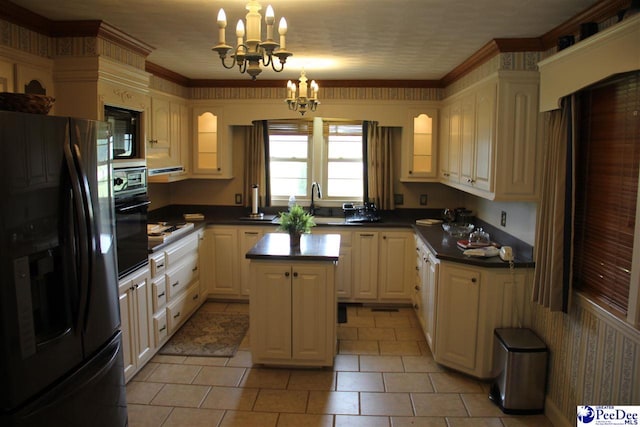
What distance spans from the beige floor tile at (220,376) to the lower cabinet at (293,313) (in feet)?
0.59

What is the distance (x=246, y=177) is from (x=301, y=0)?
3.41m

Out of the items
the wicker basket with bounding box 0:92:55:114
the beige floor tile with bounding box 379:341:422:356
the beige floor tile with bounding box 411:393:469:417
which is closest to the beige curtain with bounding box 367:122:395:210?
the beige floor tile with bounding box 379:341:422:356

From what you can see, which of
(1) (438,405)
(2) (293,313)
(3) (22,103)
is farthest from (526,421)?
(3) (22,103)

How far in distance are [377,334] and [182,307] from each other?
6.16 ft

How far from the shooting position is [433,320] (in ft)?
13.0

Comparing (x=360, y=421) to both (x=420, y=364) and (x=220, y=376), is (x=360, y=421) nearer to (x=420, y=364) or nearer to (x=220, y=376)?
(x=420, y=364)

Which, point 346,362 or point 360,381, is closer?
point 360,381

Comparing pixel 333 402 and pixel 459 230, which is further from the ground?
pixel 459 230

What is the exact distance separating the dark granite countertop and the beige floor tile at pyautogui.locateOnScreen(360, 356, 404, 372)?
94cm

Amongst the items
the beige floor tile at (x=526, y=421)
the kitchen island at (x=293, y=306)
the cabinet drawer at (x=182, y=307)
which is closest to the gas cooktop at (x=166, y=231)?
the cabinet drawer at (x=182, y=307)

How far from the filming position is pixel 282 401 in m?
3.36

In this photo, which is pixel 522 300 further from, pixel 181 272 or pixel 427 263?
pixel 181 272

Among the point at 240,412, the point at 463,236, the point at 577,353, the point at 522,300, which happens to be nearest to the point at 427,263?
the point at 463,236

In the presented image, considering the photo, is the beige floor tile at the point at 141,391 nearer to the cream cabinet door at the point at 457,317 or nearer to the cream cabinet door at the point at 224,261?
the cream cabinet door at the point at 224,261
